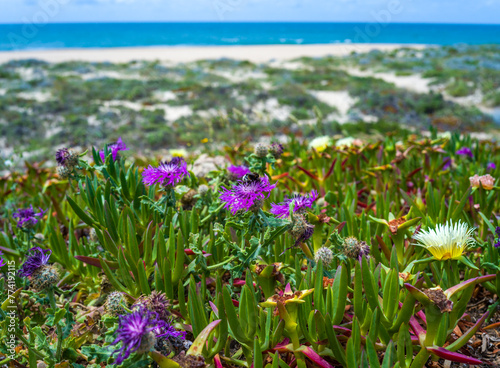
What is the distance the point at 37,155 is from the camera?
8578mm

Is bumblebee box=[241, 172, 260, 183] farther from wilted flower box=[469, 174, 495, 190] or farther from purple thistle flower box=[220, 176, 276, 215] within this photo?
wilted flower box=[469, 174, 495, 190]

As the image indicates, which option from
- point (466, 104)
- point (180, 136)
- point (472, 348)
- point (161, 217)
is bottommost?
point (472, 348)

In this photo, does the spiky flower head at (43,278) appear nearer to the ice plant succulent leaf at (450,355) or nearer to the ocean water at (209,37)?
the ice plant succulent leaf at (450,355)

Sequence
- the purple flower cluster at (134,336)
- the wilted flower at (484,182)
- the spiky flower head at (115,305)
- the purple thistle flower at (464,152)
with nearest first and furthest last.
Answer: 1. the purple flower cluster at (134,336)
2. the spiky flower head at (115,305)
3. the wilted flower at (484,182)
4. the purple thistle flower at (464,152)

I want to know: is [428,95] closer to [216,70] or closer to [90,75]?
[216,70]

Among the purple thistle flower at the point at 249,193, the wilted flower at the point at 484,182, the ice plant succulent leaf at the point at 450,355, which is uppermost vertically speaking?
the wilted flower at the point at 484,182

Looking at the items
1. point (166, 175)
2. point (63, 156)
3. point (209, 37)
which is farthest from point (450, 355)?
point (209, 37)

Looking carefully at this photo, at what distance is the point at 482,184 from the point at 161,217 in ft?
5.08

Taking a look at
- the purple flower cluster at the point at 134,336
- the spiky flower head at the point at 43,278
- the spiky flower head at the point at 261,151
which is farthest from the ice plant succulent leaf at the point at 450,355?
the spiky flower head at the point at 43,278

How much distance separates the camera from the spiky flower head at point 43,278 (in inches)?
51.3

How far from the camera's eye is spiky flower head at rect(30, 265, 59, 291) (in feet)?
4.27

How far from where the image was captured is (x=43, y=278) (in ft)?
4.27

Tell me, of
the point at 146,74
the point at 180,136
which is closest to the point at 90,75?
the point at 146,74

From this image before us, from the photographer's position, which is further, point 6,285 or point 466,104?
point 466,104
